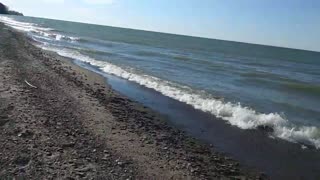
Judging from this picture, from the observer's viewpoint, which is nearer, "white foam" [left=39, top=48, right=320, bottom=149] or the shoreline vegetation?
the shoreline vegetation

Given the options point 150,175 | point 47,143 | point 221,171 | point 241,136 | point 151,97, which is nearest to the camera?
point 150,175

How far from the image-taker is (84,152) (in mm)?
8078

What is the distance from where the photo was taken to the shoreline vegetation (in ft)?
23.8

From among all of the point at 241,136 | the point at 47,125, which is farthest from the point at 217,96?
the point at 47,125

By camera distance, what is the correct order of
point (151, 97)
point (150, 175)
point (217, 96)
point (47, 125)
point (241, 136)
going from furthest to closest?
point (217, 96), point (151, 97), point (241, 136), point (47, 125), point (150, 175)

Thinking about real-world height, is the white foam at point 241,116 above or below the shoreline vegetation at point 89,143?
above

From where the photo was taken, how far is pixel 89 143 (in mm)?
8750

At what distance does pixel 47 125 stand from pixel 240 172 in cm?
487

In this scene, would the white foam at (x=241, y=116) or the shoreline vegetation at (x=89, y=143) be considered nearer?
the shoreline vegetation at (x=89, y=143)

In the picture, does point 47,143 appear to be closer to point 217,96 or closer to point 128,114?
point 128,114

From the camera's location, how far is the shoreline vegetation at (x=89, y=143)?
7.25m

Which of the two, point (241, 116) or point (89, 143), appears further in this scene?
point (241, 116)

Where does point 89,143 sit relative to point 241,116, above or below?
below

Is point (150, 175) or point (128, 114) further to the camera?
point (128, 114)
